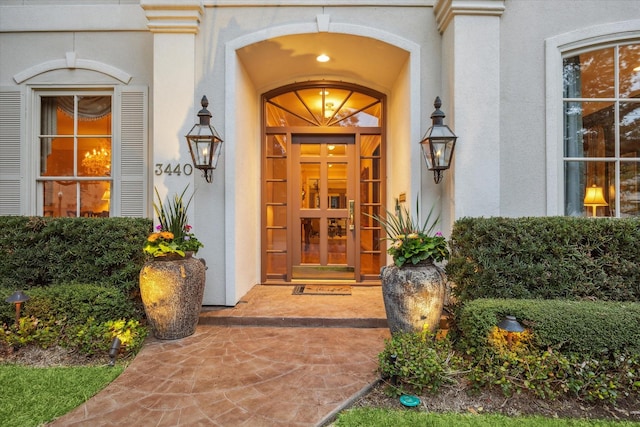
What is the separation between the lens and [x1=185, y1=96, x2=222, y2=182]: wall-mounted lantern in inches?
137

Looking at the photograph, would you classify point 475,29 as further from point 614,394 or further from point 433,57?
point 614,394

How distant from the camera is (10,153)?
4211 mm

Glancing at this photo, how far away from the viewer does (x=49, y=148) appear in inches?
171

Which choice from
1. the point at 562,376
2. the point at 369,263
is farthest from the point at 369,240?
the point at 562,376

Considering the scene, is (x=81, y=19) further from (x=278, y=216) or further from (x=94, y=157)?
(x=278, y=216)

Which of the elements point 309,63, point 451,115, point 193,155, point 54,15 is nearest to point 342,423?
point 193,155

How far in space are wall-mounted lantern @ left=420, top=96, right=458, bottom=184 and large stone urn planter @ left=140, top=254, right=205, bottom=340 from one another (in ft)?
8.89

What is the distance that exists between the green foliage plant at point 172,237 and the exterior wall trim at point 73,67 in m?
1.80

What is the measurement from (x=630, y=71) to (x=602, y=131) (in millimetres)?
760

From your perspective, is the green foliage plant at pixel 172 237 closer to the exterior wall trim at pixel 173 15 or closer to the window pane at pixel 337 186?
the exterior wall trim at pixel 173 15

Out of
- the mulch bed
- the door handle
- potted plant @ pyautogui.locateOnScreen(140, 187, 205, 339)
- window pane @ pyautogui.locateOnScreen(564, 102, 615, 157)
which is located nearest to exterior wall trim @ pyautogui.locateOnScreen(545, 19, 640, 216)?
window pane @ pyautogui.locateOnScreen(564, 102, 615, 157)

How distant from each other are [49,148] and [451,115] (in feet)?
16.9

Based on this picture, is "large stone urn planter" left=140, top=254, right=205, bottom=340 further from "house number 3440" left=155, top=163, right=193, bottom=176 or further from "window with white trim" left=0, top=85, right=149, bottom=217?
"window with white trim" left=0, top=85, right=149, bottom=217

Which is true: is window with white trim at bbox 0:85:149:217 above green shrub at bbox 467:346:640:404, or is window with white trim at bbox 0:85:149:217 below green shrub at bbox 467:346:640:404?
above
